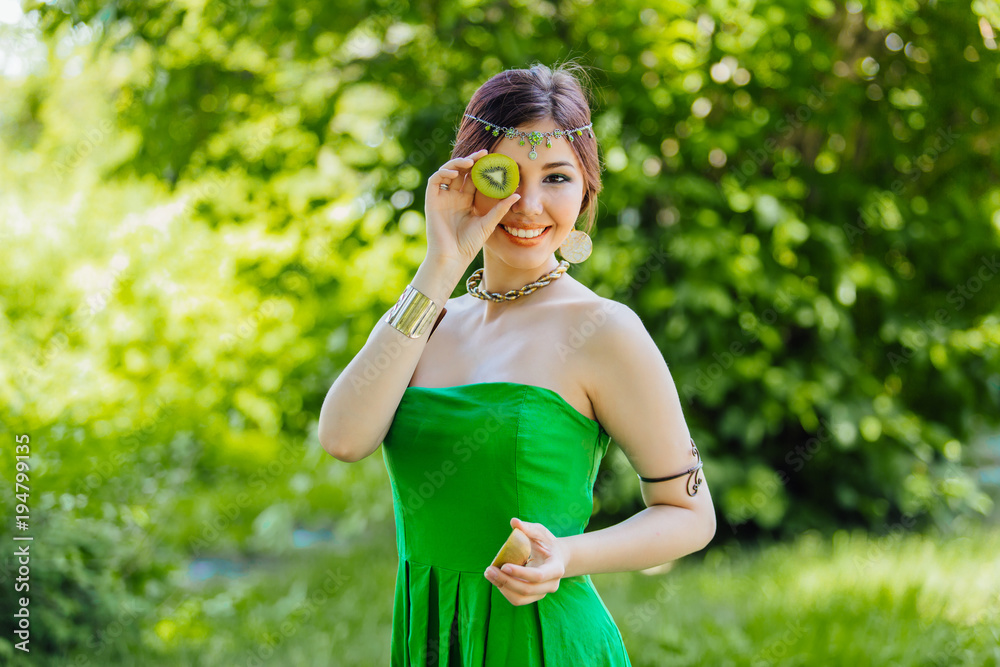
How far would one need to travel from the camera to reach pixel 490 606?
1.50 metres

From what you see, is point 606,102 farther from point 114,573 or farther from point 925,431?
point 114,573

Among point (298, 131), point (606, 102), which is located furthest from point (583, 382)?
point (298, 131)

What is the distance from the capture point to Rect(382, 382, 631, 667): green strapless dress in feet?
4.77

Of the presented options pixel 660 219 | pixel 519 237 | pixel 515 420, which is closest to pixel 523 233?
pixel 519 237

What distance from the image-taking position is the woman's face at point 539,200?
1.51 m

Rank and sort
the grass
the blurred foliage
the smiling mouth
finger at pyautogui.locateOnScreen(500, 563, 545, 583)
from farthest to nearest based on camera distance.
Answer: the blurred foliage → the grass → the smiling mouth → finger at pyautogui.locateOnScreen(500, 563, 545, 583)

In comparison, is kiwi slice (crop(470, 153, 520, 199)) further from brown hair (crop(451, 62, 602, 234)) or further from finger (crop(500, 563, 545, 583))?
finger (crop(500, 563, 545, 583))

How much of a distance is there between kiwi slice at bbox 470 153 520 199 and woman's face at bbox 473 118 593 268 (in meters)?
0.02

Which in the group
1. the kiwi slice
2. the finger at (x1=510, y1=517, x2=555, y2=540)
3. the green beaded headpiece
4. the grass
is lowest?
the grass

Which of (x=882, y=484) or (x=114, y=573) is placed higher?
(x=114, y=573)

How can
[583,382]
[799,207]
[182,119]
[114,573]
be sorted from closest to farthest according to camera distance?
[583,382]
[114,573]
[182,119]
[799,207]

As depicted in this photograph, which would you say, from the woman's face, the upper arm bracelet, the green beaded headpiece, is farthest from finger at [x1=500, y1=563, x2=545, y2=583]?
the green beaded headpiece

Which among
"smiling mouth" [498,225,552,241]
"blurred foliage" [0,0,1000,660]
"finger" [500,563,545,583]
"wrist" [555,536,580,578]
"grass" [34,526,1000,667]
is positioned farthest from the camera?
"blurred foliage" [0,0,1000,660]

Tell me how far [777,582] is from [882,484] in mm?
1245
